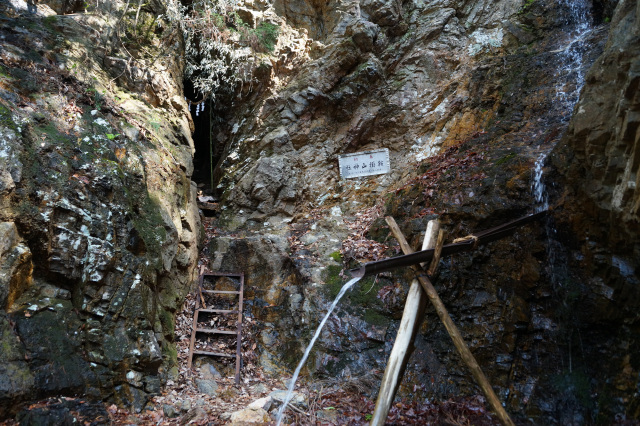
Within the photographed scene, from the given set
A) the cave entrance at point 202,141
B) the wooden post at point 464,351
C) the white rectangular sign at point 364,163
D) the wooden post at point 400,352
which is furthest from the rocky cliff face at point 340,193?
the wooden post at point 400,352

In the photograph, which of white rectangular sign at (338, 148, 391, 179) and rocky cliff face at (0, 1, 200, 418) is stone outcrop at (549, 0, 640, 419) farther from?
rocky cliff face at (0, 1, 200, 418)

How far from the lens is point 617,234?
13.6ft

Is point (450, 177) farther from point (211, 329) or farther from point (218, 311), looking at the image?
point (211, 329)

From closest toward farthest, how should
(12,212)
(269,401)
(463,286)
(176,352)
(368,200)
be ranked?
(12,212)
(269,401)
(463,286)
(176,352)
(368,200)

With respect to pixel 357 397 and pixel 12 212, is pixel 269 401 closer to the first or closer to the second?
pixel 357 397

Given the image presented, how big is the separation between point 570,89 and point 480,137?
A: 77.7 inches

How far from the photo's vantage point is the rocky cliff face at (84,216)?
438cm

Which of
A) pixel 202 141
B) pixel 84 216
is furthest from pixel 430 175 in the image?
pixel 202 141

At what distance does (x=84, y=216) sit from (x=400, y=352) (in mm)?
4680

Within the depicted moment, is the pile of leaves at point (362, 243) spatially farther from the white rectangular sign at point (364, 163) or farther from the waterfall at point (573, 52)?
the waterfall at point (573, 52)

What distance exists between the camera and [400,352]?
147 inches

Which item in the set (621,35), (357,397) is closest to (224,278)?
(357,397)

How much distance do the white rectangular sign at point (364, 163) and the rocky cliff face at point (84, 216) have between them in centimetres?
389

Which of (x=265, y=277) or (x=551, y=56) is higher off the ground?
(x=551, y=56)
